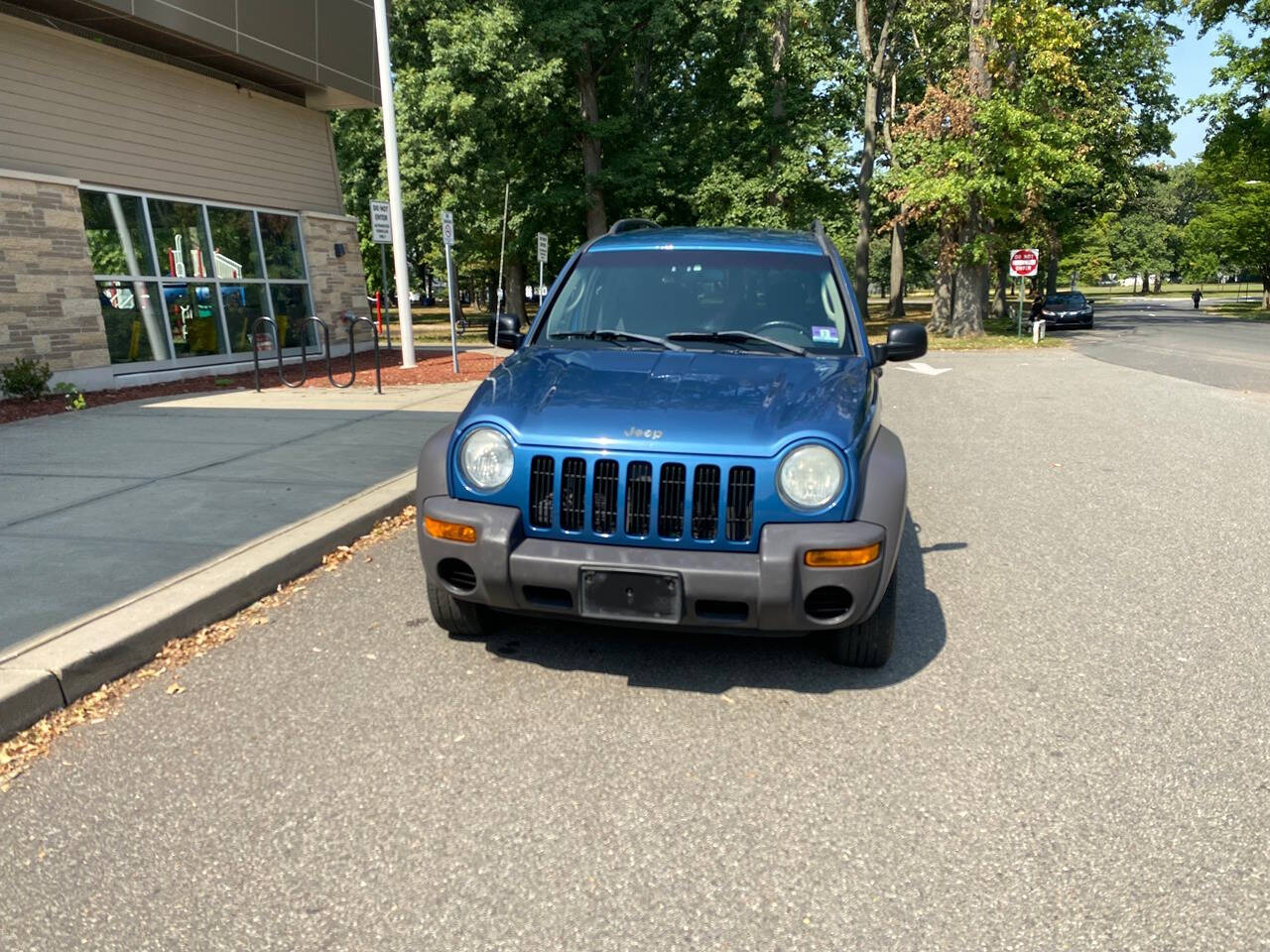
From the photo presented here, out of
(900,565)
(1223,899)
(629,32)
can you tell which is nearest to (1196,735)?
(1223,899)

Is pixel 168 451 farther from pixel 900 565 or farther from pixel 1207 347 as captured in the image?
pixel 1207 347

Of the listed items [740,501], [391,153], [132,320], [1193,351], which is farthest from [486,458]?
[1193,351]

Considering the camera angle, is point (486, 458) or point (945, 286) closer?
point (486, 458)

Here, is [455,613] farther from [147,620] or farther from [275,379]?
[275,379]

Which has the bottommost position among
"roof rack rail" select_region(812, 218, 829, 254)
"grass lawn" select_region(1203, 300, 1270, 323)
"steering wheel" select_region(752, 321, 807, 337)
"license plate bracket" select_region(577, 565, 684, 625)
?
"grass lawn" select_region(1203, 300, 1270, 323)

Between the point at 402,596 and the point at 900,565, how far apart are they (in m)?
2.75

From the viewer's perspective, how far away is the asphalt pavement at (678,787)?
2352 millimetres

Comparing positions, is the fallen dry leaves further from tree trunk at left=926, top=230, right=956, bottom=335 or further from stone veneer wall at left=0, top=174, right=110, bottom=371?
tree trunk at left=926, top=230, right=956, bottom=335

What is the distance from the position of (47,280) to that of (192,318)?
9.26ft

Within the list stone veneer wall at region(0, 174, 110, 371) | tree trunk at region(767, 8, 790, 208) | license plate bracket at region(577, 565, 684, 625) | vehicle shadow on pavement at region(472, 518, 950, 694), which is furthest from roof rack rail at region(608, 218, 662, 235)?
tree trunk at region(767, 8, 790, 208)

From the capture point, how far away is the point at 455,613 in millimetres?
3967

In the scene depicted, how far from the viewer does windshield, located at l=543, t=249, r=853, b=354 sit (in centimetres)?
445

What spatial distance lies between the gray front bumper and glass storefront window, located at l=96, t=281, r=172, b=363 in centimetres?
1155

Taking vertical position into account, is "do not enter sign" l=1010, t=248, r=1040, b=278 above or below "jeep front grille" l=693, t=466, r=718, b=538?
above
